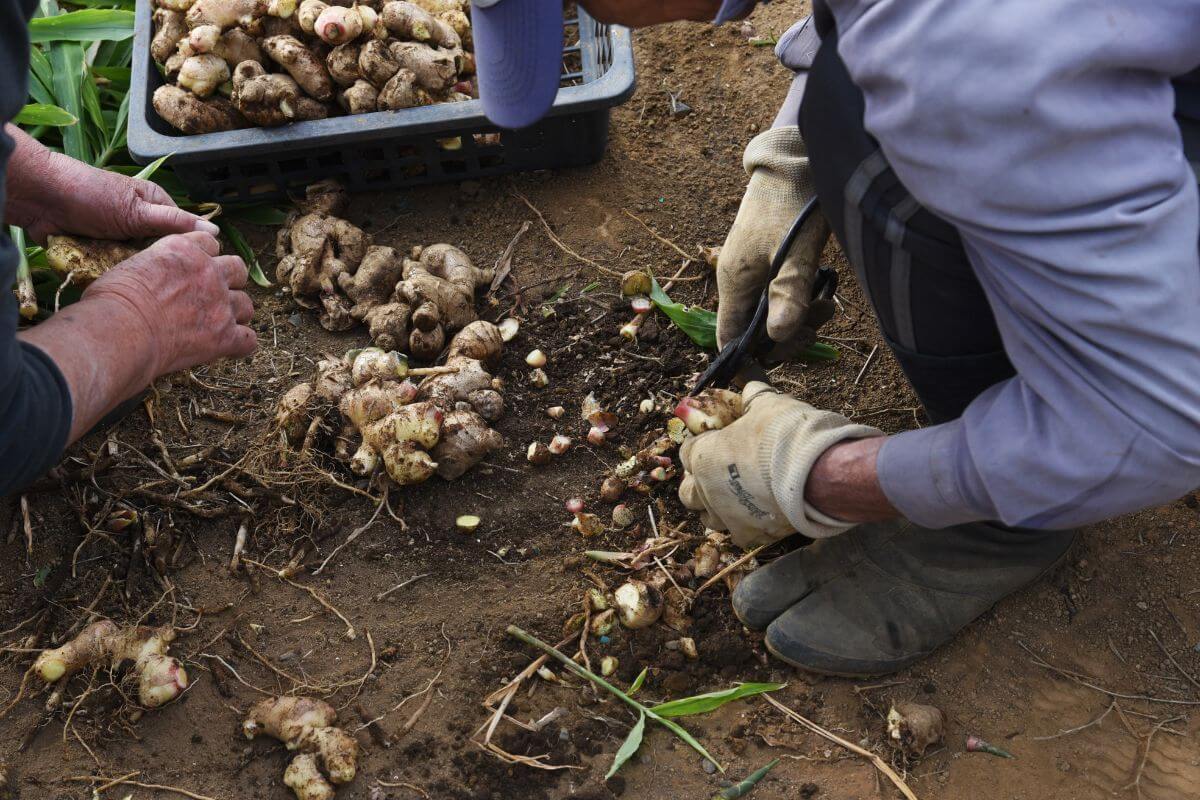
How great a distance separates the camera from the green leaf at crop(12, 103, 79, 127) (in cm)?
231

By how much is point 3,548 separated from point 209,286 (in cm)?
69

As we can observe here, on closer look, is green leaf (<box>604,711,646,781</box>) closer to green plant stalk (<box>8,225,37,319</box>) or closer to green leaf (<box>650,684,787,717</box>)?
green leaf (<box>650,684,787,717</box>)

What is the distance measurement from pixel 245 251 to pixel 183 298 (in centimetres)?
84

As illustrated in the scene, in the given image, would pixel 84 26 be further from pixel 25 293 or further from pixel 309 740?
pixel 309 740

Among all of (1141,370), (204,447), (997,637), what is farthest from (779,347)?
(204,447)

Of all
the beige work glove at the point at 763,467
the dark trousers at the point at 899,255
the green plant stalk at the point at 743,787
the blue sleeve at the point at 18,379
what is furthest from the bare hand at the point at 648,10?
the green plant stalk at the point at 743,787

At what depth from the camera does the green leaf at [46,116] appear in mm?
2314

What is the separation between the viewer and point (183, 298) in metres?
1.65

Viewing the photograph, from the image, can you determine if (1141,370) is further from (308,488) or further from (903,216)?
(308,488)

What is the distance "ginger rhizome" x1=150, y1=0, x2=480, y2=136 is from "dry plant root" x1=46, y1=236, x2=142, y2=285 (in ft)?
1.70

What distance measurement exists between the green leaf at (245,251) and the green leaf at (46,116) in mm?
413

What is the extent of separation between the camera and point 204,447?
2062mm

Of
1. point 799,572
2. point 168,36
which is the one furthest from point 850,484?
point 168,36

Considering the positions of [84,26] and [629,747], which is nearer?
[629,747]
